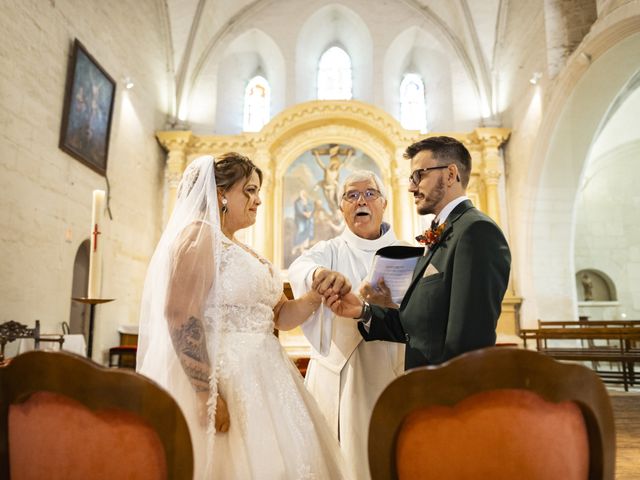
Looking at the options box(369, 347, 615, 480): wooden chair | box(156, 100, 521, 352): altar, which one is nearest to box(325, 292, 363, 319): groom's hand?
box(369, 347, 615, 480): wooden chair

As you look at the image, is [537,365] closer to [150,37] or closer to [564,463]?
[564,463]

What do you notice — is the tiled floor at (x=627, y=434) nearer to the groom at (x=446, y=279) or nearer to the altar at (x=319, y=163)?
the groom at (x=446, y=279)

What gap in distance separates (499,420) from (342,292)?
1.22 m

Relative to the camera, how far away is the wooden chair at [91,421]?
3.21 ft

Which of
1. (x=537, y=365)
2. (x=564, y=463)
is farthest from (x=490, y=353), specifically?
(x=564, y=463)

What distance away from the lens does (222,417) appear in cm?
177

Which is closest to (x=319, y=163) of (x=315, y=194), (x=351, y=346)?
(x=315, y=194)

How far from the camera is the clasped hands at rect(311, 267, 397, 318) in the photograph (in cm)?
217

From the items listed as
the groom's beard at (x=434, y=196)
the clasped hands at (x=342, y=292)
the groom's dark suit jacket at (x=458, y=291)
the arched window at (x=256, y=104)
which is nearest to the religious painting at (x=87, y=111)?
the arched window at (x=256, y=104)

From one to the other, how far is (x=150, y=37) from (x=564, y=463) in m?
10.4

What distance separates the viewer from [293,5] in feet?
37.5

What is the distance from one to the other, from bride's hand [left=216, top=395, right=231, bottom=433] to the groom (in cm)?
66

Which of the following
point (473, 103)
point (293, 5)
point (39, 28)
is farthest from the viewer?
→ point (293, 5)

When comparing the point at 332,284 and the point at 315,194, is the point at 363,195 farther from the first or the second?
the point at 315,194
